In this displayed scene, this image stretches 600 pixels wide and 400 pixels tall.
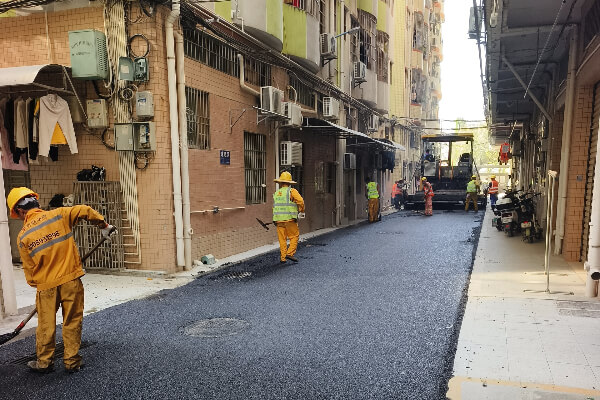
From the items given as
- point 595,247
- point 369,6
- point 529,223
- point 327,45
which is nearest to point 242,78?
point 327,45

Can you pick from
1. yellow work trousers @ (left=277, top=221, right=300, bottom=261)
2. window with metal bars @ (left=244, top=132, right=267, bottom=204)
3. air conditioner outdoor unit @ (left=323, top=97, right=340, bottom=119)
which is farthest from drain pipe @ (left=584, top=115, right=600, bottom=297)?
air conditioner outdoor unit @ (left=323, top=97, right=340, bottom=119)

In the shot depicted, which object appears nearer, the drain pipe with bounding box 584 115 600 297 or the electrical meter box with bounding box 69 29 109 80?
the drain pipe with bounding box 584 115 600 297

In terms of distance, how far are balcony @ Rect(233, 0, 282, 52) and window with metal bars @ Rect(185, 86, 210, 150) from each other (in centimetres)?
230

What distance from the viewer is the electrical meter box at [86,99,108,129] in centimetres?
788

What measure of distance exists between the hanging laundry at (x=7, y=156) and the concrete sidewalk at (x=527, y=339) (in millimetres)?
8405

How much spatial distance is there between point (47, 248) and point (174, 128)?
445cm

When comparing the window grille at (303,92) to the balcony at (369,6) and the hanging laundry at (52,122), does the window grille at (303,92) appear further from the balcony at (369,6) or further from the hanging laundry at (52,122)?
the balcony at (369,6)

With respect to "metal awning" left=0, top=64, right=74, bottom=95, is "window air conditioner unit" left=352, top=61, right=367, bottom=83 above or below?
above

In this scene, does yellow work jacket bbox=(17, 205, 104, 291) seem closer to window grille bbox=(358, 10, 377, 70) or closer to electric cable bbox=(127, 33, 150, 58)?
electric cable bbox=(127, 33, 150, 58)

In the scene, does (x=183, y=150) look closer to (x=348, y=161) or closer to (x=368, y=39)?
(x=348, y=161)

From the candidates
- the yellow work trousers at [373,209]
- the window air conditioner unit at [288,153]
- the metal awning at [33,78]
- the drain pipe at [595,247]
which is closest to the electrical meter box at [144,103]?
the metal awning at [33,78]

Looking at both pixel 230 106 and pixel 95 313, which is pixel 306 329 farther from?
pixel 230 106

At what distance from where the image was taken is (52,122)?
25.0 feet

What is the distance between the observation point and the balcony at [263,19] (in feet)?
33.7
